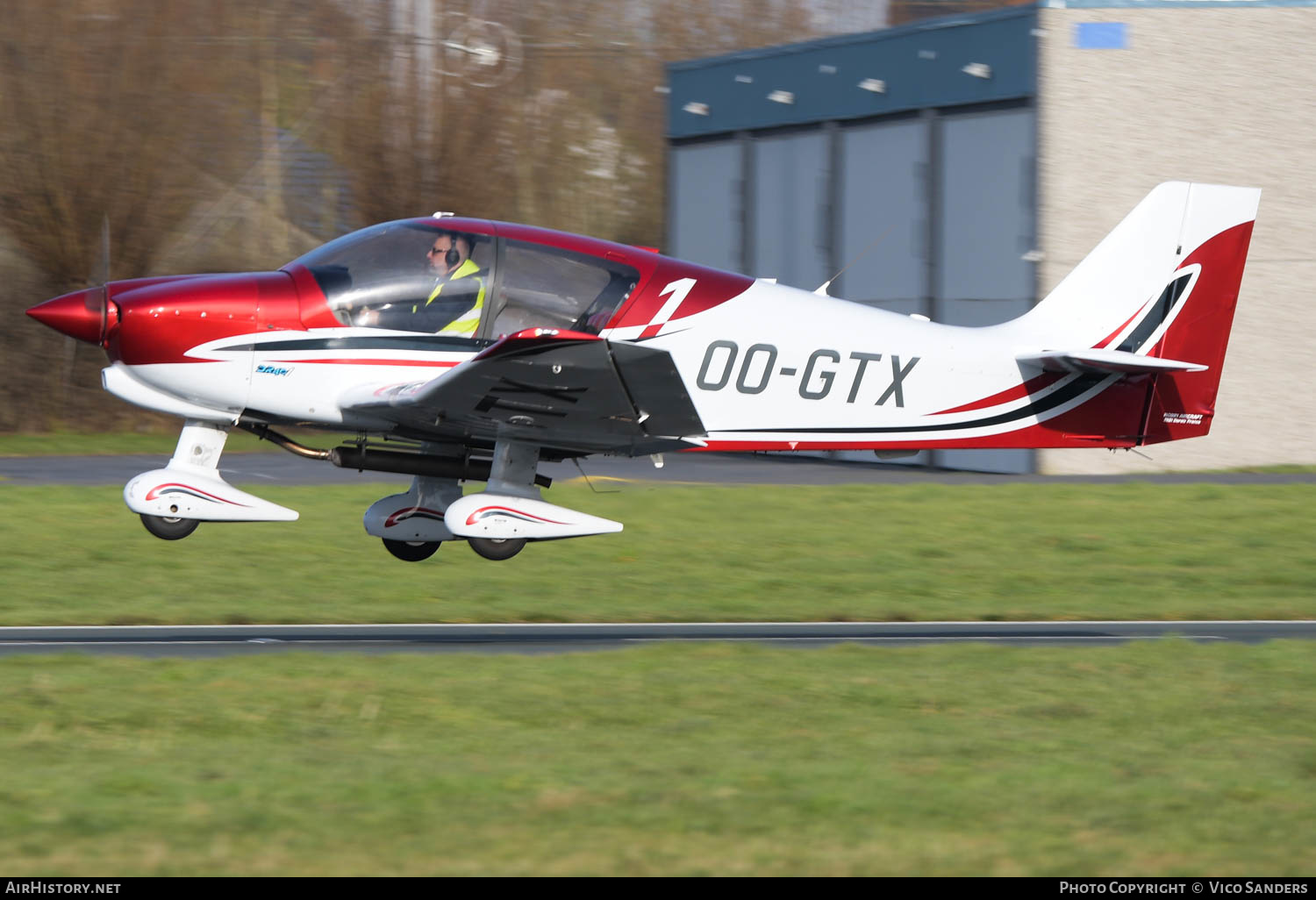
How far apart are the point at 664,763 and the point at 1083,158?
1695 centimetres

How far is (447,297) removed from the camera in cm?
997

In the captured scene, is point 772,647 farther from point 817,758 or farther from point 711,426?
point 817,758

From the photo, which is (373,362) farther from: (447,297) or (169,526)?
(169,526)

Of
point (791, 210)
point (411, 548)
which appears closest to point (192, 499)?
point (411, 548)

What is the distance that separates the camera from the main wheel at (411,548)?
10984mm

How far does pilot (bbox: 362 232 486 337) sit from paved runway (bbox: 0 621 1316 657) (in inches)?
94.0

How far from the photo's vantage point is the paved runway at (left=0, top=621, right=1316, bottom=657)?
36.5ft

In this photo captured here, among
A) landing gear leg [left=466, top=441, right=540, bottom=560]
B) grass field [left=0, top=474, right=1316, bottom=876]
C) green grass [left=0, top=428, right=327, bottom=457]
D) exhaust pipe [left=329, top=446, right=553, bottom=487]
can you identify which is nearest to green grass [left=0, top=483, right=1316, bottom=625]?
grass field [left=0, top=474, right=1316, bottom=876]

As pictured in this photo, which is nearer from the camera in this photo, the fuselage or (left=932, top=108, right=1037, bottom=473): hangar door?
the fuselage

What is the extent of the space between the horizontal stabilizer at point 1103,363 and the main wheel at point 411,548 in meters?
4.34

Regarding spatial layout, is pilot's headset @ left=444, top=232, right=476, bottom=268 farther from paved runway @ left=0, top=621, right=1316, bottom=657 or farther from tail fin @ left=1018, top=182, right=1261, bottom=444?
tail fin @ left=1018, top=182, right=1261, bottom=444

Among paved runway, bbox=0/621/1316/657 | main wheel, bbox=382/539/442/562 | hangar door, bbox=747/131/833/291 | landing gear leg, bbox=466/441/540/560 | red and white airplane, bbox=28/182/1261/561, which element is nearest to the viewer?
red and white airplane, bbox=28/182/1261/561

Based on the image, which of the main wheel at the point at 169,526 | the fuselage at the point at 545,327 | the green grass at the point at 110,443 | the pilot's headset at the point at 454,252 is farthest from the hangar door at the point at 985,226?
the main wheel at the point at 169,526

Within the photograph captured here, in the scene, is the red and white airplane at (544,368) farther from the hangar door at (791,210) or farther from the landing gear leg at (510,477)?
the hangar door at (791,210)
